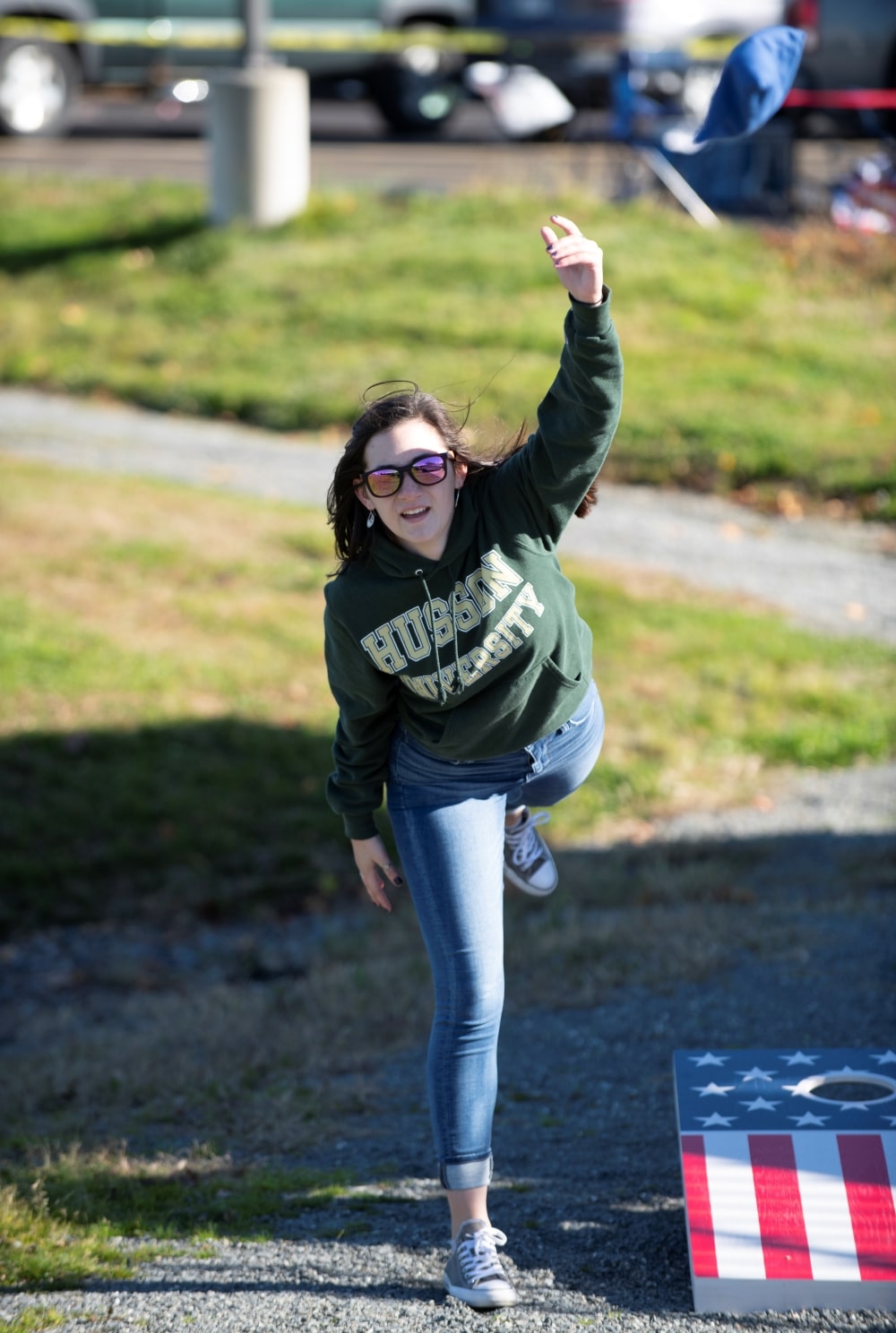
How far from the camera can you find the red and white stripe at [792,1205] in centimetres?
292

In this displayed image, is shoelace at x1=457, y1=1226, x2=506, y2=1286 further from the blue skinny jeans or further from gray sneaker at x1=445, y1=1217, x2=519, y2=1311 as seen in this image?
the blue skinny jeans

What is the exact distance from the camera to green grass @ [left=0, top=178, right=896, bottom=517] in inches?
402

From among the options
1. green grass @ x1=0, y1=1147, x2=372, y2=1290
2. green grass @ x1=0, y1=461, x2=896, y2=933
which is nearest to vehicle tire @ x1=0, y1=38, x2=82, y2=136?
green grass @ x1=0, y1=461, x2=896, y2=933

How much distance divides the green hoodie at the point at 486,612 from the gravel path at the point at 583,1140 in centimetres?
114

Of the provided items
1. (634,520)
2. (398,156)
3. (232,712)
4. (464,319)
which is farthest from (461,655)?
(398,156)

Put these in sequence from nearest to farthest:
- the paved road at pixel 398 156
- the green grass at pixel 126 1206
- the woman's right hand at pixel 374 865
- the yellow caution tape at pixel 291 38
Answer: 1. the woman's right hand at pixel 374 865
2. the green grass at pixel 126 1206
3. the paved road at pixel 398 156
4. the yellow caution tape at pixel 291 38

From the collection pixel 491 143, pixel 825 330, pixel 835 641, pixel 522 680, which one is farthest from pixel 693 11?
pixel 522 680

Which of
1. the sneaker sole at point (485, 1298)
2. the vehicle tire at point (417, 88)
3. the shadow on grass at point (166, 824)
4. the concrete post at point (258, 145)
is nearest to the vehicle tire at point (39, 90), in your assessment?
the vehicle tire at point (417, 88)

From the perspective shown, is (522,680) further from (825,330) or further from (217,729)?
(825,330)

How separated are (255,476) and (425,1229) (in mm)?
7076

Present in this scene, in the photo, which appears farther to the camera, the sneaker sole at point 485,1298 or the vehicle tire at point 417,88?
the vehicle tire at point 417,88

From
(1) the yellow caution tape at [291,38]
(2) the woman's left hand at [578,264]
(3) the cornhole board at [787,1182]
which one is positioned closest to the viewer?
(2) the woman's left hand at [578,264]

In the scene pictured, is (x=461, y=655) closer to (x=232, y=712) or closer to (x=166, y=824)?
(x=166, y=824)

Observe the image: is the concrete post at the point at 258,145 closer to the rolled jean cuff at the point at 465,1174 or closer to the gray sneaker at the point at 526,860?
the gray sneaker at the point at 526,860
